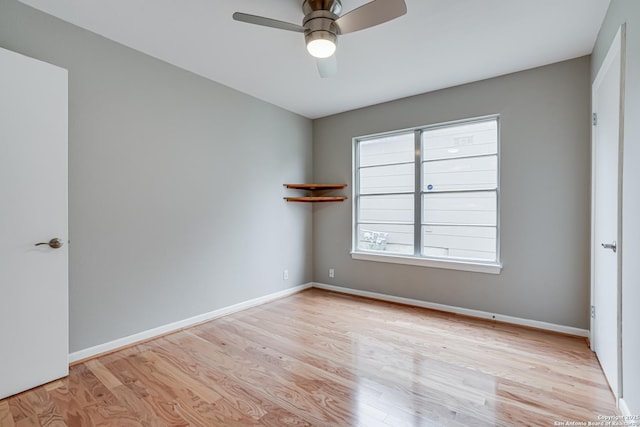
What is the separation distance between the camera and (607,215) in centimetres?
213

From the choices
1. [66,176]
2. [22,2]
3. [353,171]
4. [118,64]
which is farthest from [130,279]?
[353,171]

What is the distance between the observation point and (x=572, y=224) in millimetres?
2820

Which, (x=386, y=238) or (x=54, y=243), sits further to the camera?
(x=386, y=238)

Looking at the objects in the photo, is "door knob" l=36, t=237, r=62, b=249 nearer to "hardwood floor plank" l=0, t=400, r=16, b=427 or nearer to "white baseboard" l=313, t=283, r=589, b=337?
"hardwood floor plank" l=0, t=400, r=16, b=427

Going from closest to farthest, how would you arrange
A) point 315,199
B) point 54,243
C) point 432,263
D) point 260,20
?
point 260,20 → point 54,243 → point 432,263 → point 315,199

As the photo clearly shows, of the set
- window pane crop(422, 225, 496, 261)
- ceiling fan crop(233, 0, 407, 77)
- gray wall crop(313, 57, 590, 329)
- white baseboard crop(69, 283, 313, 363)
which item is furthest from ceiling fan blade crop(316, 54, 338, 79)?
white baseboard crop(69, 283, 313, 363)

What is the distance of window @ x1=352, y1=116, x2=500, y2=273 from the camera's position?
3.32 m

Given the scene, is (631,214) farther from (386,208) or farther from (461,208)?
(386,208)

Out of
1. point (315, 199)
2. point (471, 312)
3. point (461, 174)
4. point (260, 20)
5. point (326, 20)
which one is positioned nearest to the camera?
point (260, 20)

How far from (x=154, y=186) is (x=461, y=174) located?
3243mm

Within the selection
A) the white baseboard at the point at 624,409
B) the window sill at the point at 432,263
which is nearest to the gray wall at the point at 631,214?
the white baseboard at the point at 624,409

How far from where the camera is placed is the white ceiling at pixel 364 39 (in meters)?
2.11

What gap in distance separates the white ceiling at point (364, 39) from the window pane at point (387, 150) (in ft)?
2.26

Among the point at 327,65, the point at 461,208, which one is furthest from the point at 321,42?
the point at 461,208
